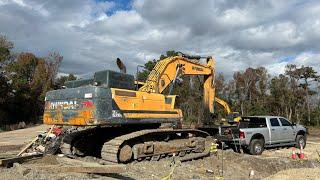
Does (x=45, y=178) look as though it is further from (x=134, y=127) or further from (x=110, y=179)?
(x=134, y=127)

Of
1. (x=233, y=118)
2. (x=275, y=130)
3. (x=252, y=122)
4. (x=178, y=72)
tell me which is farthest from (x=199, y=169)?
(x=275, y=130)

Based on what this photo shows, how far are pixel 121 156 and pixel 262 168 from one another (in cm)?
513

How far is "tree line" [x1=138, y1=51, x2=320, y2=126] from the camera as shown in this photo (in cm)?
5341

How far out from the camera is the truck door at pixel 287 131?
66.4 feet

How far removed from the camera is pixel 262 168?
1523cm

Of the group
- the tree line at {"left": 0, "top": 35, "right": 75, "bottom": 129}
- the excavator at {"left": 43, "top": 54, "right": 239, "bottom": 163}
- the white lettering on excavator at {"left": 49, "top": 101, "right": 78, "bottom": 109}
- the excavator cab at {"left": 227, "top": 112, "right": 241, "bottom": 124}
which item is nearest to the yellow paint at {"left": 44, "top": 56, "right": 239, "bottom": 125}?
the excavator at {"left": 43, "top": 54, "right": 239, "bottom": 163}

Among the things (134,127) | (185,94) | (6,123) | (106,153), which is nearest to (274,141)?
(134,127)

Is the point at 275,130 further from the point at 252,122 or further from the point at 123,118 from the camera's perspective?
the point at 123,118

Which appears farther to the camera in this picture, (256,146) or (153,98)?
(256,146)

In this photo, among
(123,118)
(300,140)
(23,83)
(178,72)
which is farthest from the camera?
(23,83)

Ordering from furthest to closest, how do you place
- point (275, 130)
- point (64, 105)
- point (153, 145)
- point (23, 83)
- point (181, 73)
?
point (23, 83) < point (275, 130) < point (181, 73) < point (153, 145) < point (64, 105)

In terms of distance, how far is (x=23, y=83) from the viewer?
53.2 m

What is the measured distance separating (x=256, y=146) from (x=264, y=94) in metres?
45.0

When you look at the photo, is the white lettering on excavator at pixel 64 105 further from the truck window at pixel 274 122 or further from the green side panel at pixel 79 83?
the truck window at pixel 274 122
